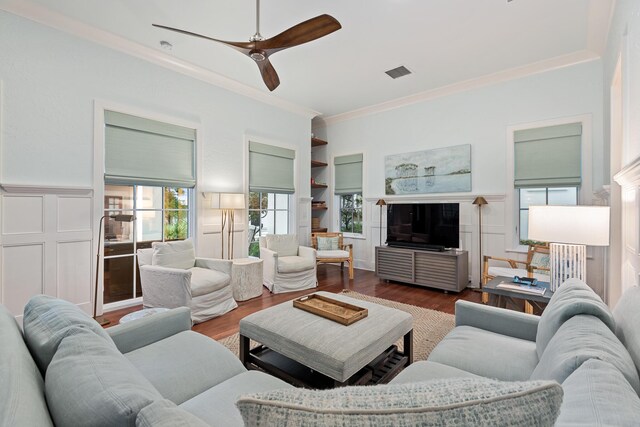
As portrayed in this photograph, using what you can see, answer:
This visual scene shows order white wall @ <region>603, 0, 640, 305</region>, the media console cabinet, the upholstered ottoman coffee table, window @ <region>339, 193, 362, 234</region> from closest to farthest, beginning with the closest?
the upholstered ottoman coffee table, white wall @ <region>603, 0, 640, 305</region>, the media console cabinet, window @ <region>339, 193, 362, 234</region>

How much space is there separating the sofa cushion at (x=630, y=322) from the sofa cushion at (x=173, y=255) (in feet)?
11.8

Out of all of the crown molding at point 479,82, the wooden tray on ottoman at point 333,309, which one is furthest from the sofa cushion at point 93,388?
the crown molding at point 479,82

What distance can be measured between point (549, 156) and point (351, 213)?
3.29 meters

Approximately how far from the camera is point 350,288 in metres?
4.39

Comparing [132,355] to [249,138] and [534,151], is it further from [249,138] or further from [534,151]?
[534,151]

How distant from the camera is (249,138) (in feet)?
15.6

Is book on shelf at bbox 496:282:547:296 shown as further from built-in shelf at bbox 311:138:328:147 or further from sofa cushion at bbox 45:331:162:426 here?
built-in shelf at bbox 311:138:328:147

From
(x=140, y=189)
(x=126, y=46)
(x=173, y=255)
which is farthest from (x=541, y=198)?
→ (x=126, y=46)

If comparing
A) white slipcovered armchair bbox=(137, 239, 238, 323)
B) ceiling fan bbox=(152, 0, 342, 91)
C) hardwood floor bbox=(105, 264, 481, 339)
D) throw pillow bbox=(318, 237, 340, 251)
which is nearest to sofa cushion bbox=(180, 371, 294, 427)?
hardwood floor bbox=(105, 264, 481, 339)

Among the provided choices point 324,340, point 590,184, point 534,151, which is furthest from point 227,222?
point 590,184

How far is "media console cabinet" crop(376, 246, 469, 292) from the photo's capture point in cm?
412

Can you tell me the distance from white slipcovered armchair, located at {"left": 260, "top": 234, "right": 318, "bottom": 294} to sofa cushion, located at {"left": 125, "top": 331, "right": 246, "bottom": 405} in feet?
7.95

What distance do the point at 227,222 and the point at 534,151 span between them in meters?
4.35

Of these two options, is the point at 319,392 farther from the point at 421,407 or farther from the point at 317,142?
the point at 317,142
